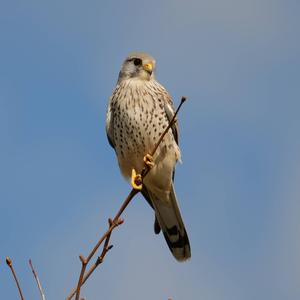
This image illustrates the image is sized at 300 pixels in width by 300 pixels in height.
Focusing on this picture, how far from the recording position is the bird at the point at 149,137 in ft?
16.9

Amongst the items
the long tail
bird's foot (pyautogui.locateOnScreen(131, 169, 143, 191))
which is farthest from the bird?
bird's foot (pyautogui.locateOnScreen(131, 169, 143, 191))

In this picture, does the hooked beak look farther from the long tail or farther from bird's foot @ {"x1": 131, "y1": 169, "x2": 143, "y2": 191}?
bird's foot @ {"x1": 131, "y1": 169, "x2": 143, "y2": 191}

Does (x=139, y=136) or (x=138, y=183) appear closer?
(x=138, y=183)

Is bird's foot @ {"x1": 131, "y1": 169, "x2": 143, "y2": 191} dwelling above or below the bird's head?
below

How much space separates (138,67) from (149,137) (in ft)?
2.73

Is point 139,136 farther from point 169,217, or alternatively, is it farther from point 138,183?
point 138,183

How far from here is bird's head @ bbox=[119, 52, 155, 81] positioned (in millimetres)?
5574

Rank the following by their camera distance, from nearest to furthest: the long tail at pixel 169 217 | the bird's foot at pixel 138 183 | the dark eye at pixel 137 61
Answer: the bird's foot at pixel 138 183 → the long tail at pixel 169 217 → the dark eye at pixel 137 61

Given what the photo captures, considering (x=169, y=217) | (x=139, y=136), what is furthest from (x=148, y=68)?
(x=169, y=217)

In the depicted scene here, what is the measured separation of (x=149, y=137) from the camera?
511 centimetres

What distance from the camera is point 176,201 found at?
5.64 meters

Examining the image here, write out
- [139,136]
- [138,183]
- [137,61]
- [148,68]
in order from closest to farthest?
[138,183], [139,136], [148,68], [137,61]

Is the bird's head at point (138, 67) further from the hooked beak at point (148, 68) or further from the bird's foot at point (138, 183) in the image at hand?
the bird's foot at point (138, 183)

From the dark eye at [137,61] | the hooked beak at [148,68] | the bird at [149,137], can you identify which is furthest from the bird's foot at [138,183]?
the dark eye at [137,61]
